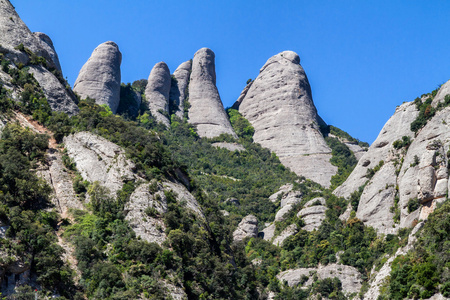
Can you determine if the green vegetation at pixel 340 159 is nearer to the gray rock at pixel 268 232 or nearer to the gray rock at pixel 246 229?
the gray rock at pixel 268 232

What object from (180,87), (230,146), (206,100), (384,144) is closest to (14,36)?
(384,144)

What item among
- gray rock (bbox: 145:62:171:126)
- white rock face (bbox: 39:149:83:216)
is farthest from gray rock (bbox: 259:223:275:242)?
gray rock (bbox: 145:62:171:126)

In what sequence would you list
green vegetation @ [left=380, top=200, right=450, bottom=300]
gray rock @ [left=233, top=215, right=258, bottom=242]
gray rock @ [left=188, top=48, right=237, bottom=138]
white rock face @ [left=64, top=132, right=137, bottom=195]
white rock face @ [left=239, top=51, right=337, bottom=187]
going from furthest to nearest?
gray rock @ [left=188, top=48, right=237, bottom=138], white rock face @ [left=239, top=51, right=337, bottom=187], gray rock @ [left=233, top=215, right=258, bottom=242], white rock face @ [left=64, top=132, right=137, bottom=195], green vegetation @ [left=380, top=200, right=450, bottom=300]

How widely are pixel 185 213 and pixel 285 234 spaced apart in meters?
24.2

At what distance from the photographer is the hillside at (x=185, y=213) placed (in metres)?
40.0

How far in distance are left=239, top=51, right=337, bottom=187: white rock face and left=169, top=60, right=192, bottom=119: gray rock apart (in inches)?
560

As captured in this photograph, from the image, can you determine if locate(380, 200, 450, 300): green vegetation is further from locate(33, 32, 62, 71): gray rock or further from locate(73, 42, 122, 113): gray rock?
locate(33, 32, 62, 71): gray rock

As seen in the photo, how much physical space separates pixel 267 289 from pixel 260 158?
1974 inches

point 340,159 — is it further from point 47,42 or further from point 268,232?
point 47,42

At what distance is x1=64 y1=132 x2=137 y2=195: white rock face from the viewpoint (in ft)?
166

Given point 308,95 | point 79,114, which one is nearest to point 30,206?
point 79,114

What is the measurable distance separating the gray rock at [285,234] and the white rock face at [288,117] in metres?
24.7

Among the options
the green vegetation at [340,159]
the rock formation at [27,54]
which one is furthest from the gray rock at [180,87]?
the rock formation at [27,54]

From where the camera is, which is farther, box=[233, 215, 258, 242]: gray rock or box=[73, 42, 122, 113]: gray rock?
box=[73, 42, 122, 113]: gray rock
